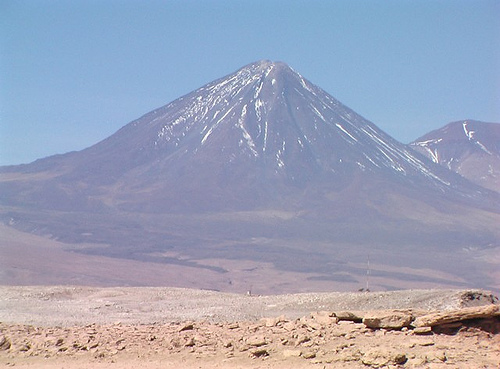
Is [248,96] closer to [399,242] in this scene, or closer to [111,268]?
[399,242]

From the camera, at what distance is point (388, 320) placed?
8789mm

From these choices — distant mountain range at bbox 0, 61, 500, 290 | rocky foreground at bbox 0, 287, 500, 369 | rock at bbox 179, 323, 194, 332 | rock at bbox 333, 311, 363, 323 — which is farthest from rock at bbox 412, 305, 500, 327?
distant mountain range at bbox 0, 61, 500, 290

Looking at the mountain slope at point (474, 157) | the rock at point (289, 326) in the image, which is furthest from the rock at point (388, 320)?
the mountain slope at point (474, 157)

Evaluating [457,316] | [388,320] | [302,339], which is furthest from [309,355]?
[457,316]

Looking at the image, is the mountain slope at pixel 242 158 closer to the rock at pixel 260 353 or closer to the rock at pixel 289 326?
the rock at pixel 289 326

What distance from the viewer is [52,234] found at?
257 ft

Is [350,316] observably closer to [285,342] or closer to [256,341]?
[285,342]

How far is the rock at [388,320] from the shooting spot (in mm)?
8703

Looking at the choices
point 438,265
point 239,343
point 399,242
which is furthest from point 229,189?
point 239,343

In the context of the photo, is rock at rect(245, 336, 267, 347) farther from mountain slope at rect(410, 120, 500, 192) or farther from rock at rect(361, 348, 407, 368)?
mountain slope at rect(410, 120, 500, 192)

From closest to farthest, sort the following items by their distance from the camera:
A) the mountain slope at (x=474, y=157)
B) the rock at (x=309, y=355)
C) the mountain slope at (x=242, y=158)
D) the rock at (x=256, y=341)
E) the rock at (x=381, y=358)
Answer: the rock at (x=381, y=358) < the rock at (x=309, y=355) < the rock at (x=256, y=341) < the mountain slope at (x=242, y=158) < the mountain slope at (x=474, y=157)

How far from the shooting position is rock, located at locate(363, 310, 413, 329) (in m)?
8.70

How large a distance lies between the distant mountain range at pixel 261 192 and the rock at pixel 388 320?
1781 inches

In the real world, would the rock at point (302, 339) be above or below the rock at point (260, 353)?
above
